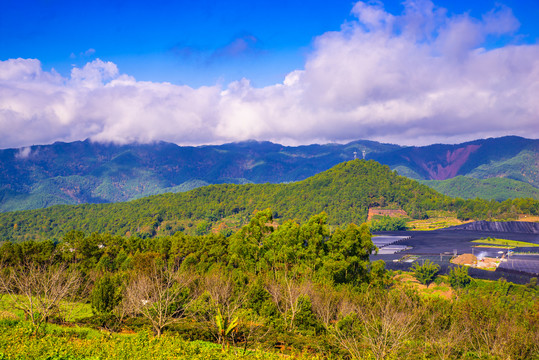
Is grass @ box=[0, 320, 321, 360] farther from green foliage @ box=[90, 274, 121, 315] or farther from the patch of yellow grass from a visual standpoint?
the patch of yellow grass

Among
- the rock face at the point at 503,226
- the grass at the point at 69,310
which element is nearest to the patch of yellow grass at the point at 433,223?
the rock face at the point at 503,226

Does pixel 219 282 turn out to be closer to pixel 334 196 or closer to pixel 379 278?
pixel 379 278

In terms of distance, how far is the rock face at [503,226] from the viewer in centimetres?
14307

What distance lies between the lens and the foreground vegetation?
71.7 ft

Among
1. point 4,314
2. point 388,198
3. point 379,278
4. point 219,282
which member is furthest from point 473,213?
point 4,314

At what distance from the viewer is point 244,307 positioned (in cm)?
3359

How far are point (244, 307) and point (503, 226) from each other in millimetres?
145552

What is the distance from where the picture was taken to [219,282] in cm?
3622

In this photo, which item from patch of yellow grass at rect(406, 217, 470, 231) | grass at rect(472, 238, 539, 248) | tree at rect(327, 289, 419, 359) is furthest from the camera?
patch of yellow grass at rect(406, 217, 470, 231)

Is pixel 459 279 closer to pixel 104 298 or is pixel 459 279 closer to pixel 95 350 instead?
pixel 104 298

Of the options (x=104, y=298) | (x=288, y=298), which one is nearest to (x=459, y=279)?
(x=288, y=298)

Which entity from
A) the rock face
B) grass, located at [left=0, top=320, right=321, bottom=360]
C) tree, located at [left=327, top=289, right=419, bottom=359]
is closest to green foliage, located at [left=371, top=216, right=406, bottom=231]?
the rock face

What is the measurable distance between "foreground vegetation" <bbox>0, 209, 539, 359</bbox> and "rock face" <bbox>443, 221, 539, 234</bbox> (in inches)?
3861

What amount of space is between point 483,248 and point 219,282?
328 feet
